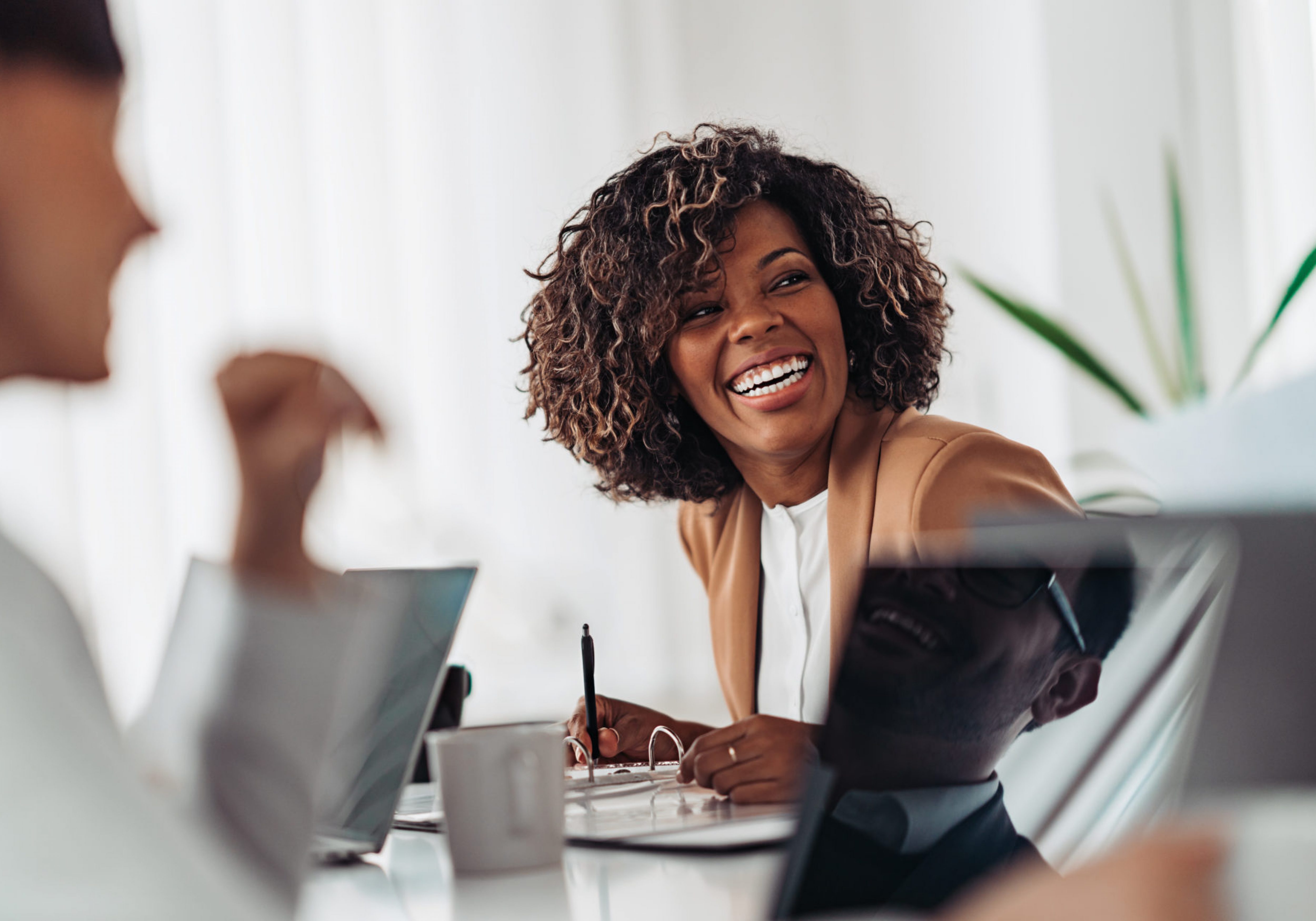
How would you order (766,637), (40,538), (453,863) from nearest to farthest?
1. (40,538)
2. (453,863)
3. (766,637)

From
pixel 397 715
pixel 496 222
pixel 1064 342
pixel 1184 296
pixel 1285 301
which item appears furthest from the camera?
pixel 496 222

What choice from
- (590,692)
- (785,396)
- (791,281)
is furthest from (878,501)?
(590,692)

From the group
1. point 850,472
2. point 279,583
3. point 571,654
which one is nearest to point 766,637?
point 850,472

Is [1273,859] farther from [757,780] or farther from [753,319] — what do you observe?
[753,319]

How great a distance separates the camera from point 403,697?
0.82m

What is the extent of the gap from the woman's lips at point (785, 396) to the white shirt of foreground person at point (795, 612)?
0.55 ft

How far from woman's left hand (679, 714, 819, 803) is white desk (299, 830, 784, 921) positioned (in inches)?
6.6

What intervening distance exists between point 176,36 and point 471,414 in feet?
3.50

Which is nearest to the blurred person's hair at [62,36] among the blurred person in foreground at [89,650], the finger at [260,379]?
the blurred person in foreground at [89,650]

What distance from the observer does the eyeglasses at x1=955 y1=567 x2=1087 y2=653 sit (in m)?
0.47

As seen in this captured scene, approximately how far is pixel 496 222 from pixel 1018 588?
260 centimetres

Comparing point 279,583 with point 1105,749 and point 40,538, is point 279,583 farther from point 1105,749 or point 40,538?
point 1105,749

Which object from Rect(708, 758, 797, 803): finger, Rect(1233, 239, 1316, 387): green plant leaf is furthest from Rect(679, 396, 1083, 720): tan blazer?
Rect(1233, 239, 1316, 387): green plant leaf

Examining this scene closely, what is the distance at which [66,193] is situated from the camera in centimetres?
52
